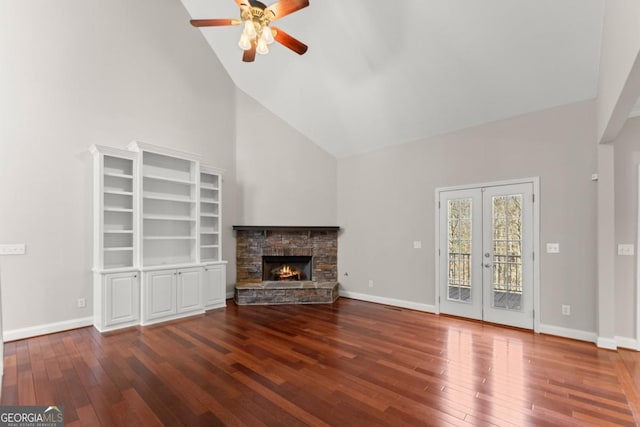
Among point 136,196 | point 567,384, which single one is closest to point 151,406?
point 136,196

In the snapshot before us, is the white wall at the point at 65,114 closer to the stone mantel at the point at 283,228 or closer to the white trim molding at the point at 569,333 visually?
the stone mantel at the point at 283,228

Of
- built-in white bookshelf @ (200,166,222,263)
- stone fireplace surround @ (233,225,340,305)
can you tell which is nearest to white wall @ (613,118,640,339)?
stone fireplace surround @ (233,225,340,305)

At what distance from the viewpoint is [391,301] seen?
556cm

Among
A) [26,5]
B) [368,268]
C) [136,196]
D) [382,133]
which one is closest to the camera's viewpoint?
[26,5]

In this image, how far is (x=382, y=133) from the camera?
5.50 m

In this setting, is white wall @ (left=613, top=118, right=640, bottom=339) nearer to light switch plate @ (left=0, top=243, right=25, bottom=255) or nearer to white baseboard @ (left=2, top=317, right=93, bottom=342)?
white baseboard @ (left=2, top=317, right=93, bottom=342)

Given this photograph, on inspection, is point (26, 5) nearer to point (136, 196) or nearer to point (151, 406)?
point (136, 196)

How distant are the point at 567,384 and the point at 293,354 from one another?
2.54 meters

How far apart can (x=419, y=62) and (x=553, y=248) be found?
302cm

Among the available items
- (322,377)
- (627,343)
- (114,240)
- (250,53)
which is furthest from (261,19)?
(627,343)

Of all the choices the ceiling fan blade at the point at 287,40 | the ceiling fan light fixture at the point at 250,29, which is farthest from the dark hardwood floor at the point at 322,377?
the ceiling fan blade at the point at 287,40

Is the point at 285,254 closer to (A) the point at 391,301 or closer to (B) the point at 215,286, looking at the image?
(B) the point at 215,286

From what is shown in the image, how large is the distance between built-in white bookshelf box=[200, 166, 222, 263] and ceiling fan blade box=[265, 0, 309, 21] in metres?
3.05

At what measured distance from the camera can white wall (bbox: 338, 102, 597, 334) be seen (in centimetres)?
379
